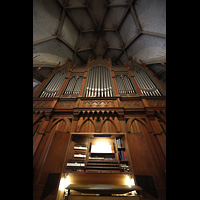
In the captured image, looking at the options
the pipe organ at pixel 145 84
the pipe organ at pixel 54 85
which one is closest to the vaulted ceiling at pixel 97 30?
the pipe organ at pixel 54 85

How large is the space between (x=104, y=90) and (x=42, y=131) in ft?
13.2

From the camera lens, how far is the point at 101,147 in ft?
9.68

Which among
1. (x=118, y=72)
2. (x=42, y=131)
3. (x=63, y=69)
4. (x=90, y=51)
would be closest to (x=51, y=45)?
(x=63, y=69)

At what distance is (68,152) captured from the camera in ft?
8.99

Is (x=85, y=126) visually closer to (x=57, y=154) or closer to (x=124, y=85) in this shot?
(x=57, y=154)

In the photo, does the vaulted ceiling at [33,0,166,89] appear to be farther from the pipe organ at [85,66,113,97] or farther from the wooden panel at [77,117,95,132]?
the wooden panel at [77,117,95,132]

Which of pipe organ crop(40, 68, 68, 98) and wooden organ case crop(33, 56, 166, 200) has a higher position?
pipe organ crop(40, 68, 68, 98)

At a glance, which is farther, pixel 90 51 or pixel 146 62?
pixel 90 51

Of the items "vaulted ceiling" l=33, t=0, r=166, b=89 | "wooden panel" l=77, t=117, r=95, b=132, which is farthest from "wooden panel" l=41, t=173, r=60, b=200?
"vaulted ceiling" l=33, t=0, r=166, b=89

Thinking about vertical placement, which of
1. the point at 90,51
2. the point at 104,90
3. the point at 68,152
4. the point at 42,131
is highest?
the point at 90,51

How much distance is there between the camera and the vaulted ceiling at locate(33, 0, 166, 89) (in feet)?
20.9

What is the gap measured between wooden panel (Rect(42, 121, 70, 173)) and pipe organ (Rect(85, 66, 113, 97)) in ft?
9.37

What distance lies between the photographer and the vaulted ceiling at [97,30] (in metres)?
6.36
